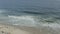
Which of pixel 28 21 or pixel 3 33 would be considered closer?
pixel 3 33

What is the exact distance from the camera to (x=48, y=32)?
652cm

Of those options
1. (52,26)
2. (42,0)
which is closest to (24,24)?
(52,26)

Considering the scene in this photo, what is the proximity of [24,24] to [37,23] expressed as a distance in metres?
0.78

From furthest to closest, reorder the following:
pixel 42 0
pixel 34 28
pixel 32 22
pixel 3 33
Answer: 1. pixel 42 0
2. pixel 32 22
3. pixel 34 28
4. pixel 3 33

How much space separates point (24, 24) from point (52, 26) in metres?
1.62

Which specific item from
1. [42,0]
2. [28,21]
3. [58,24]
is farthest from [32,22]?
[42,0]

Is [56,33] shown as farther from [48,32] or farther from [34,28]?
[34,28]

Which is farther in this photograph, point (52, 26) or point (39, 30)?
point (52, 26)

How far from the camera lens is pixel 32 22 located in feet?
26.6

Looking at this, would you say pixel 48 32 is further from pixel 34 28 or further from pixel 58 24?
pixel 58 24

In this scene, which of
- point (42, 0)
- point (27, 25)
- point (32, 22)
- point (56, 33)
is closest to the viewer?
point (56, 33)

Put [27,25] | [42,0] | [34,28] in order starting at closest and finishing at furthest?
1. [34,28]
2. [27,25]
3. [42,0]

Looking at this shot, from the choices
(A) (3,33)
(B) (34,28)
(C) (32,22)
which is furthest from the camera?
(C) (32,22)

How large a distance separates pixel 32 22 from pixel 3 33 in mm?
2717
